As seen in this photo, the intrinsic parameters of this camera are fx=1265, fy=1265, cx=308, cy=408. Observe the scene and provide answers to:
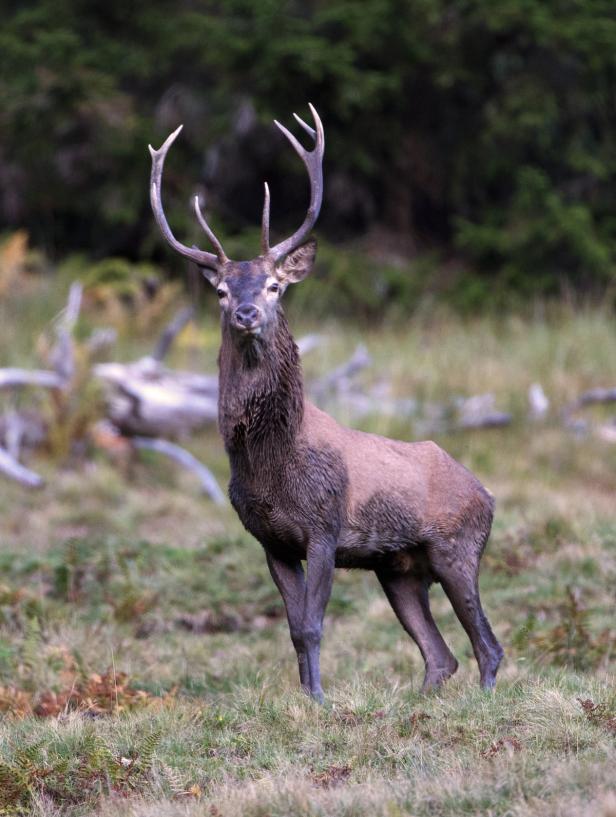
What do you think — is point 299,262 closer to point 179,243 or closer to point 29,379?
point 179,243

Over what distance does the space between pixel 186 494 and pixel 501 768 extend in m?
7.80

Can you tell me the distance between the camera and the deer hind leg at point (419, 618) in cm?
684

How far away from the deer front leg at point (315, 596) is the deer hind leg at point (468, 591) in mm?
658

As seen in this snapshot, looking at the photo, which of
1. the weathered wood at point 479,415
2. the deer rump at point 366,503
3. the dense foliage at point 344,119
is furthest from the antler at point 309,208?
the dense foliage at point 344,119

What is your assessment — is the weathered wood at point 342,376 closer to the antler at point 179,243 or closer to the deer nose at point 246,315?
the antler at point 179,243

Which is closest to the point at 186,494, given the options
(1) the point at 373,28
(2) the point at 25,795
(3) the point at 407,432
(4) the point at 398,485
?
(3) the point at 407,432

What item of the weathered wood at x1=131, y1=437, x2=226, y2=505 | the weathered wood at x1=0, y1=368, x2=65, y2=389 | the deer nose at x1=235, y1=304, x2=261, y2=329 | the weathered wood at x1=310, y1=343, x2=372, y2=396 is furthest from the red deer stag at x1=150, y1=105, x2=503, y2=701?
the weathered wood at x1=310, y1=343, x2=372, y2=396

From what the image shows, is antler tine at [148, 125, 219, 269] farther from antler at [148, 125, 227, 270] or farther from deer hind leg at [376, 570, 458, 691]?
deer hind leg at [376, 570, 458, 691]

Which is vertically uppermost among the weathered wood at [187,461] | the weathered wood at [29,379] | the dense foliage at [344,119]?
the dense foliage at [344,119]

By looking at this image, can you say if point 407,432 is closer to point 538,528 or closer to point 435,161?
point 538,528

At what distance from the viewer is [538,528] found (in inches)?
396

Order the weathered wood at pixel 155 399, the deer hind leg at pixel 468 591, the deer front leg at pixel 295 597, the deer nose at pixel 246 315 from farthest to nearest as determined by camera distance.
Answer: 1. the weathered wood at pixel 155 399
2. the deer hind leg at pixel 468 591
3. the deer front leg at pixel 295 597
4. the deer nose at pixel 246 315

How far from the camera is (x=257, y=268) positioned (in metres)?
6.43

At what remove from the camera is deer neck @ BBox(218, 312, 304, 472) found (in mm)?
6363
